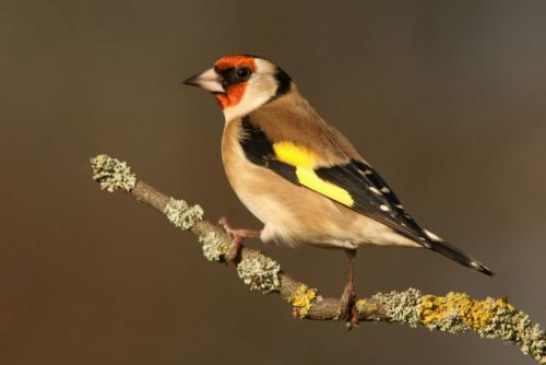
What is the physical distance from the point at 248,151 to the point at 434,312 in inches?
39.9

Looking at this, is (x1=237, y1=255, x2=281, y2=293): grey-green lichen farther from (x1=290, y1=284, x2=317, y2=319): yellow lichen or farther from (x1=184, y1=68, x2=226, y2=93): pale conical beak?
(x1=184, y1=68, x2=226, y2=93): pale conical beak

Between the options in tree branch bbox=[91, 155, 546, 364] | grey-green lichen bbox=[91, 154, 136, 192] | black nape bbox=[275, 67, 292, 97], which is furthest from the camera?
black nape bbox=[275, 67, 292, 97]

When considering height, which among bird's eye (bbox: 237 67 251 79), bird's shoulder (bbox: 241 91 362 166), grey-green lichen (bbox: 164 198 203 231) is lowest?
grey-green lichen (bbox: 164 198 203 231)

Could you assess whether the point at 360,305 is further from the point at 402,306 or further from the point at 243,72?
the point at 243,72

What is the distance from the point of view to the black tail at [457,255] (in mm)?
2391

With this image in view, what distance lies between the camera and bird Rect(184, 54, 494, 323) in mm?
2629

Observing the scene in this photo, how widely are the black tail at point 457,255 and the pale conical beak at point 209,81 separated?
3.49 feet

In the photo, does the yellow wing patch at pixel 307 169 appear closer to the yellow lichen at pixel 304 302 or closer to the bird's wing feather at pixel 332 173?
the bird's wing feather at pixel 332 173

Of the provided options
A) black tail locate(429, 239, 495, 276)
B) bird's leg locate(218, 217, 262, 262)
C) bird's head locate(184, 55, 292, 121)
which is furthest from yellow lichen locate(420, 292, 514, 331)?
bird's head locate(184, 55, 292, 121)

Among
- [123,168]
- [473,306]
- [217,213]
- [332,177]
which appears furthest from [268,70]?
[473,306]

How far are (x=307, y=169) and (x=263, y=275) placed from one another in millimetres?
668

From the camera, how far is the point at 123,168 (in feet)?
7.07

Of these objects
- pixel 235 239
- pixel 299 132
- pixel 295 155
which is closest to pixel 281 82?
pixel 299 132

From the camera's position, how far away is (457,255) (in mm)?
2457
